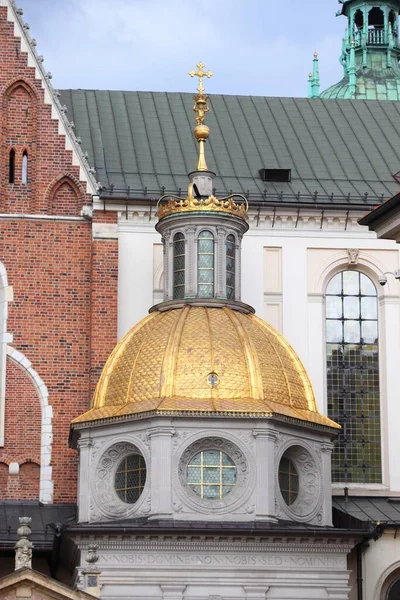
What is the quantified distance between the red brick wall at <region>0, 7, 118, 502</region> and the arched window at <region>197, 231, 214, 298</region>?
3.28 meters

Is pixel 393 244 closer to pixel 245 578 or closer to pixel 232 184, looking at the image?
pixel 232 184

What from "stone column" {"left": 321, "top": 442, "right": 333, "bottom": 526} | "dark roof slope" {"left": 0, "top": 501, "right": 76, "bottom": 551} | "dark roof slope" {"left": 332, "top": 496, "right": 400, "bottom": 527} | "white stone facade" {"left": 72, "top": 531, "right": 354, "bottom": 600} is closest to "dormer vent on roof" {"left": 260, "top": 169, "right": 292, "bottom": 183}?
"dark roof slope" {"left": 332, "top": 496, "right": 400, "bottom": 527}

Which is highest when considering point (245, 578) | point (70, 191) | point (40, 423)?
point (70, 191)

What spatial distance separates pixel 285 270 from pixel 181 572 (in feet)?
37.7

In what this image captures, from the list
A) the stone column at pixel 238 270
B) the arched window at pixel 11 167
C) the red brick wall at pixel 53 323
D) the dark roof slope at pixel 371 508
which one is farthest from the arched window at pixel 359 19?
the dark roof slope at pixel 371 508

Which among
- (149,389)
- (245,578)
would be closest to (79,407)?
(149,389)

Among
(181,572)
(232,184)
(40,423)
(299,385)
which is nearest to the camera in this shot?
(181,572)

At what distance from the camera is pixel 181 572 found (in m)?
41.0

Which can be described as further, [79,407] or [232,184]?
[232,184]

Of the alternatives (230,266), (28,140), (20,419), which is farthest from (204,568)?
(28,140)

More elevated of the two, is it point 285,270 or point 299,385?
point 285,270

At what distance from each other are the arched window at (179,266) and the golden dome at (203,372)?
3.57 feet

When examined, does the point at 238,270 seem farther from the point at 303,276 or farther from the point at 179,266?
the point at 303,276

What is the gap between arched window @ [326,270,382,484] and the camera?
1933 inches
